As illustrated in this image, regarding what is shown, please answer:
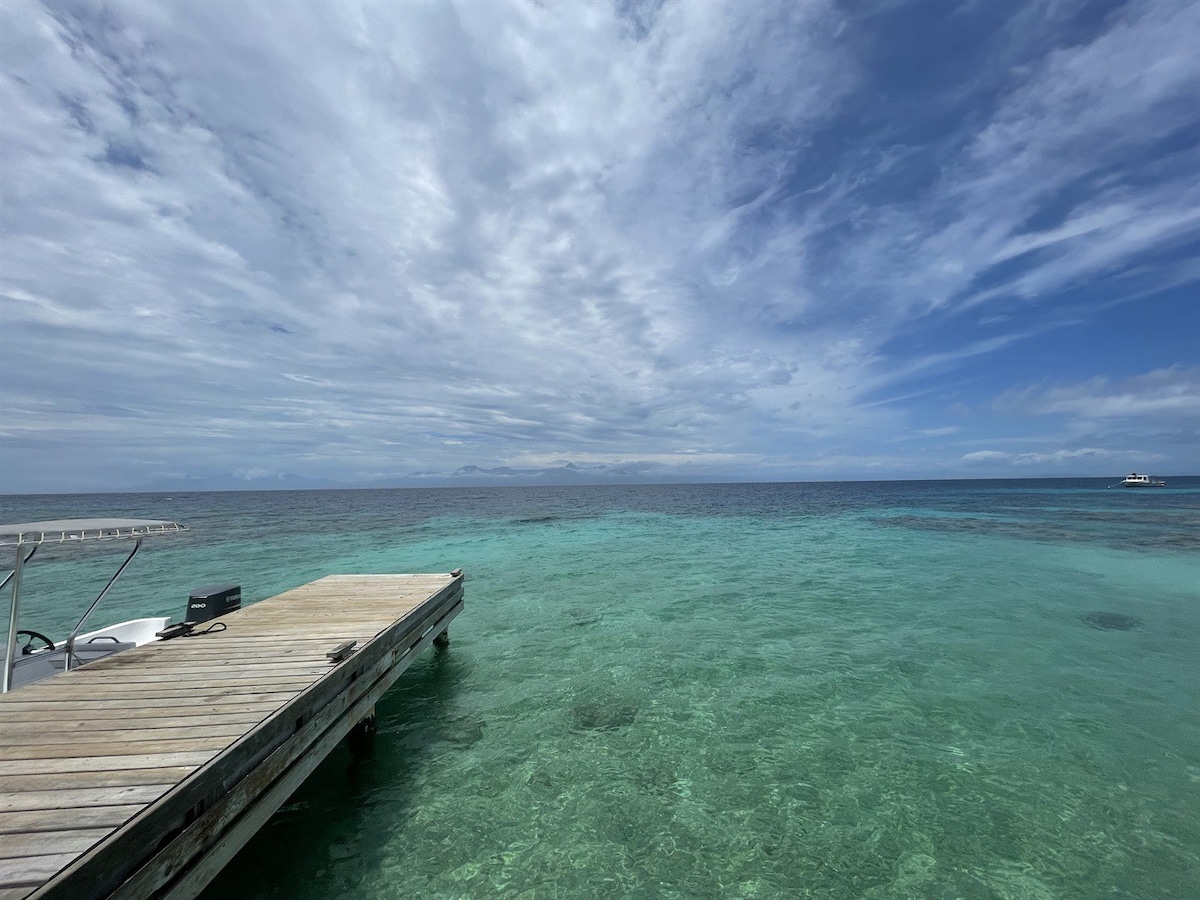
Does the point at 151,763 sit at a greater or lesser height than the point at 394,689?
greater

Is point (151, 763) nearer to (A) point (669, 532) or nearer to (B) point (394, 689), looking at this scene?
(B) point (394, 689)

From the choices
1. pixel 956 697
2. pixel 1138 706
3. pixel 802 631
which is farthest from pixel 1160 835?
pixel 802 631

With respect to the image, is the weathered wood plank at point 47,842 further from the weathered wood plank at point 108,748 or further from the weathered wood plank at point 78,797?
the weathered wood plank at point 108,748

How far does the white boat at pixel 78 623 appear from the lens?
6.08m

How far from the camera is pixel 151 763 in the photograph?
3869mm

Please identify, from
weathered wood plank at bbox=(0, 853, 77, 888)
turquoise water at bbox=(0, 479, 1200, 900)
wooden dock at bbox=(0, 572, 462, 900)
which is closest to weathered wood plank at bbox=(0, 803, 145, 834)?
wooden dock at bbox=(0, 572, 462, 900)

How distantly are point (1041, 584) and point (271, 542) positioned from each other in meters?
40.0

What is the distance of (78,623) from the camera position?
7504 mm

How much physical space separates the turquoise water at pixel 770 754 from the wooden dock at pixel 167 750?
1.33 meters

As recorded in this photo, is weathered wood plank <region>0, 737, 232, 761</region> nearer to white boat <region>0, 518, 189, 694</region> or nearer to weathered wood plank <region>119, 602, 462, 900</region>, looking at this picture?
weathered wood plank <region>119, 602, 462, 900</region>

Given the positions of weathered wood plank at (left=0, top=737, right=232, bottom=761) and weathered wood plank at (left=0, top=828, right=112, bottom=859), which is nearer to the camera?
weathered wood plank at (left=0, top=828, right=112, bottom=859)

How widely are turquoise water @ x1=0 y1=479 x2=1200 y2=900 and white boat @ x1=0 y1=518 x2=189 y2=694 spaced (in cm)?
431

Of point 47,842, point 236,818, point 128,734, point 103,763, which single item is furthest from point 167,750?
point 47,842

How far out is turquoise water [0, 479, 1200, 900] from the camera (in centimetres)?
491
